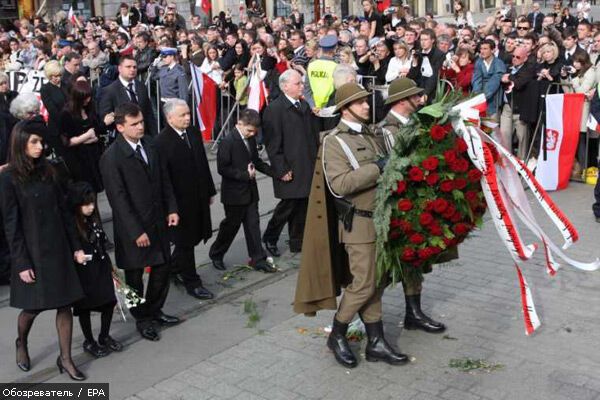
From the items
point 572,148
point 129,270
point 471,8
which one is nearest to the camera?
point 129,270

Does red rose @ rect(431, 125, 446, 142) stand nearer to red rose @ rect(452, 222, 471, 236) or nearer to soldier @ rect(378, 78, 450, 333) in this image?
soldier @ rect(378, 78, 450, 333)

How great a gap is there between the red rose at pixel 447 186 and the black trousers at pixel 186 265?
282 centimetres

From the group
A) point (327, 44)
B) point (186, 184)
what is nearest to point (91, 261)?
point (186, 184)

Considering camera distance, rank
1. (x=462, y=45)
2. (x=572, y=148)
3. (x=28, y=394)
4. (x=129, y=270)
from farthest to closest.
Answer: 1. (x=462, y=45)
2. (x=572, y=148)
3. (x=129, y=270)
4. (x=28, y=394)

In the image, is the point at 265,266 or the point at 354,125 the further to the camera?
the point at 265,266

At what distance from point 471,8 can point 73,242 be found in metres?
38.4

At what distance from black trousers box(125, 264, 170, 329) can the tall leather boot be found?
1945 mm

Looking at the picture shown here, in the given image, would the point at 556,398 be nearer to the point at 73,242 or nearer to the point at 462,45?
the point at 73,242

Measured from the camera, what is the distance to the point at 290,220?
8.76 m

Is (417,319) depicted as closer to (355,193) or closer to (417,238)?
(417,238)

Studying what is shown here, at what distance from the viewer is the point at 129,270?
635cm

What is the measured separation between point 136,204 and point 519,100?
720 centimetres

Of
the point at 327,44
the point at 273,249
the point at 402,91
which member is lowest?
the point at 273,249

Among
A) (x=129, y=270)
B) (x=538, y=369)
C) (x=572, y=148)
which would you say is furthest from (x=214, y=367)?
(x=572, y=148)
